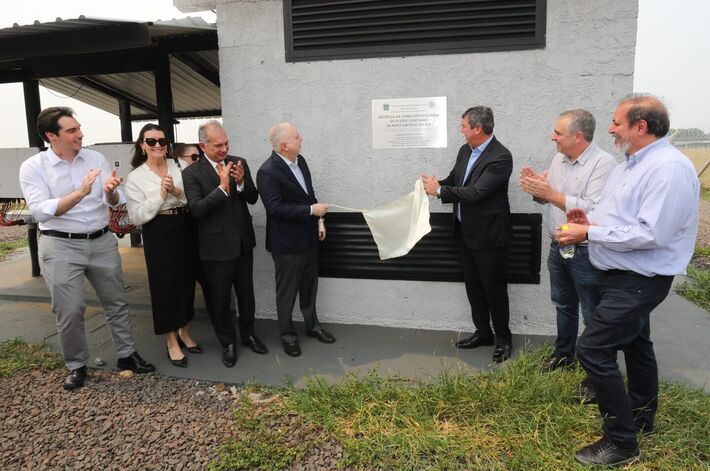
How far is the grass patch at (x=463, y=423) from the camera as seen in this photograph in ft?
8.94

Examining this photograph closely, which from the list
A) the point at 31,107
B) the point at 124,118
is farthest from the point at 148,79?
the point at 31,107

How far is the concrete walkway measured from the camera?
385 cm

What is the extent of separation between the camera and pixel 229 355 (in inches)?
160

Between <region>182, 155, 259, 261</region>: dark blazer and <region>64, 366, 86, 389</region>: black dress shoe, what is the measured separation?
49.6 inches

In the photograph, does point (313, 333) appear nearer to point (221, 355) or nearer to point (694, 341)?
point (221, 355)

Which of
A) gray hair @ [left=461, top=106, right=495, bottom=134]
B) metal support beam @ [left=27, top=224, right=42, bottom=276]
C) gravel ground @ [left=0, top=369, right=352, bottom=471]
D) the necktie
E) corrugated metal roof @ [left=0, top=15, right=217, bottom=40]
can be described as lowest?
gravel ground @ [left=0, top=369, right=352, bottom=471]

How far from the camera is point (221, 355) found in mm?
4266

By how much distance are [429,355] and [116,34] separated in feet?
13.0

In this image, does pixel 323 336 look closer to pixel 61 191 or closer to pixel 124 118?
pixel 61 191

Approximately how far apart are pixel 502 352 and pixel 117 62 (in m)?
5.42

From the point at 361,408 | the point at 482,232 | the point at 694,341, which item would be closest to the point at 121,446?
the point at 361,408

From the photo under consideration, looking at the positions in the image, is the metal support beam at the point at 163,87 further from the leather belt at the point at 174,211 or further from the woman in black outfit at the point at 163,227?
the leather belt at the point at 174,211

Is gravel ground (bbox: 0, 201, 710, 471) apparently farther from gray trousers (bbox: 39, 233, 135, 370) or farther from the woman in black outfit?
the woman in black outfit

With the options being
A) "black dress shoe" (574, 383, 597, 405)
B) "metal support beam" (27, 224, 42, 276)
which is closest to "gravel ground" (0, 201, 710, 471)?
"black dress shoe" (574, 383, 597, 405)
